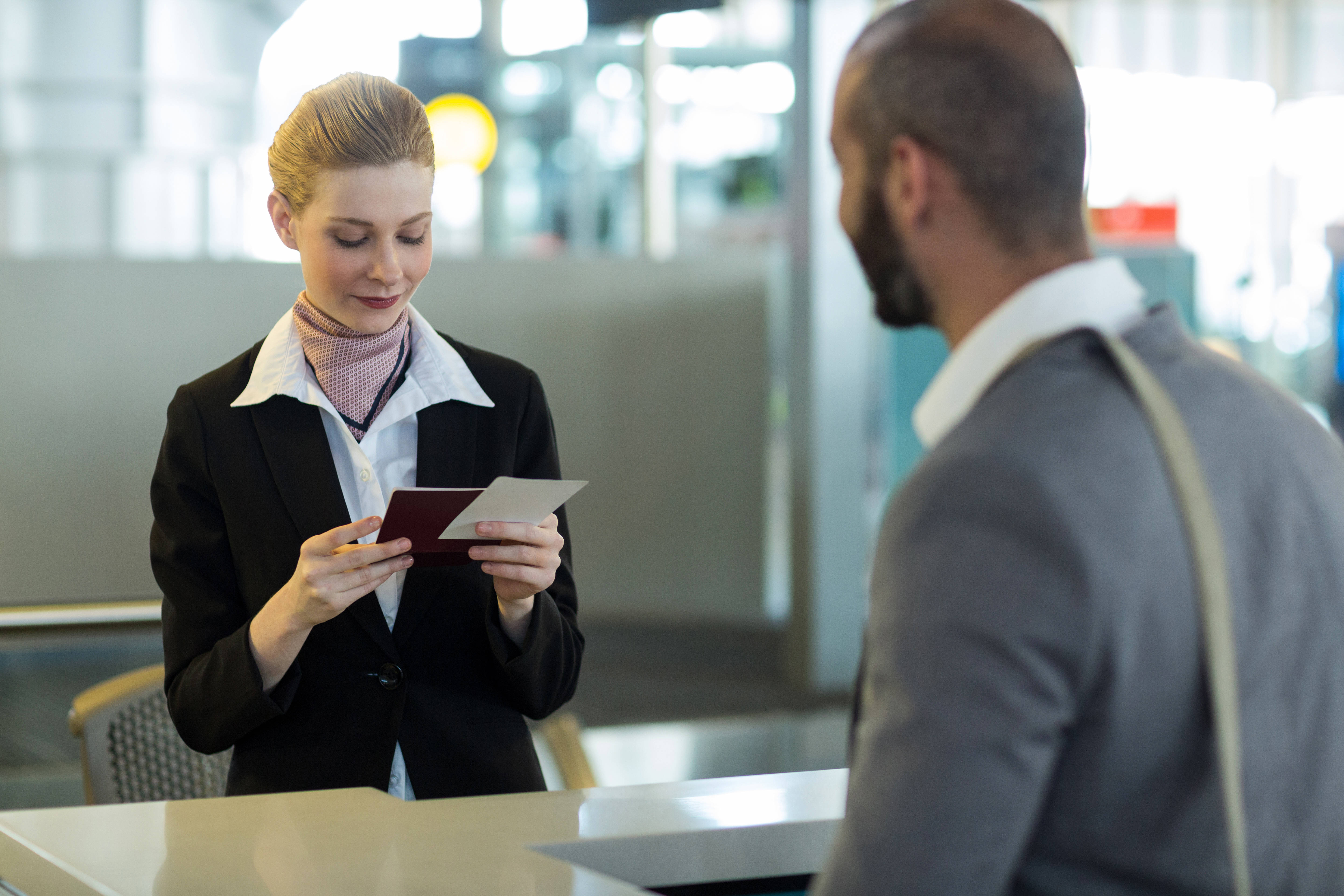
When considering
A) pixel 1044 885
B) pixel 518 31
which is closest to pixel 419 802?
pixel 1044 885

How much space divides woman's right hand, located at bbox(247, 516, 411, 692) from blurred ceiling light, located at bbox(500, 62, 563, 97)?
7373 millimetres

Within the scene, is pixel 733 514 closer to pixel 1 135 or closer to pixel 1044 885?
pixel 1044 885

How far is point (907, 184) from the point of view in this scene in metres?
0.97

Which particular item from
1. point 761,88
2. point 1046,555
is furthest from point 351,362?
point 761,88

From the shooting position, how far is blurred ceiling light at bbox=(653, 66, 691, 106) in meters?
7.71

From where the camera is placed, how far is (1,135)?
8250 millimetres

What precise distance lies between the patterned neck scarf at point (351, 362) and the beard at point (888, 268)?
2.42 feet

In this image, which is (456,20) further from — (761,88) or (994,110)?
(994,110)

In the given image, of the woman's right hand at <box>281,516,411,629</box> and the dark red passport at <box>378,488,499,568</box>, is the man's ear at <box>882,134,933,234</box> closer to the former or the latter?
the dark red passport at <box>378,488,499,568</box>

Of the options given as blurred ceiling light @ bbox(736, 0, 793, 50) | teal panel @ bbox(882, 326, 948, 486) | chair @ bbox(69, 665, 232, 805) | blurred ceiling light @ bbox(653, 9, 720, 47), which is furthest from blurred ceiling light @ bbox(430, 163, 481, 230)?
chair @ bbox(69, 665, 232, 805)

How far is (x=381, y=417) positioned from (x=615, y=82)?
268 inches

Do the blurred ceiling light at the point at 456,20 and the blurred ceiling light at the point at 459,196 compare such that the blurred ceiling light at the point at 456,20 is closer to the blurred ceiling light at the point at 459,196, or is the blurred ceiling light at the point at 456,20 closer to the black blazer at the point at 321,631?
the blurred ceiling light at the point at 459,196


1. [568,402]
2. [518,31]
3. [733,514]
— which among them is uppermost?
[518,31]

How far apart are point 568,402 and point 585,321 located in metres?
0.26
